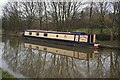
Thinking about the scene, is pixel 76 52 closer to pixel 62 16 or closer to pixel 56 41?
pixel 56 41

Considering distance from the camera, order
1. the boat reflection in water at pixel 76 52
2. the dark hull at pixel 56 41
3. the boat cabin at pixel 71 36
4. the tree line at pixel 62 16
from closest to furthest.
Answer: the boat reflection in water at pixel 76 52 → the dark hull at pixel 56 41 → the boat cabin at pixel 71 36 → the tree line at pixel 62 16

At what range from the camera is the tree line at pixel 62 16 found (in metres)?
29.2

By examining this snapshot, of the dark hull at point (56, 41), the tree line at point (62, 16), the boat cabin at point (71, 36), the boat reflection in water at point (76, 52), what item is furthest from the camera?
the tree line at point (62, 16)

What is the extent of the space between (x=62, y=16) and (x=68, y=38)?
10.3 metres

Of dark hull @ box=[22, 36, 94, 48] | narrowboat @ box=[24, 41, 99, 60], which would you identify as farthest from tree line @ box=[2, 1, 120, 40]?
narrowboat @ box=[24, 41, 99, 60]

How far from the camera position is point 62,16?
36.2 metres

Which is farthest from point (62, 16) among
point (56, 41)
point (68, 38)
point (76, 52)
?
point (76, 52)

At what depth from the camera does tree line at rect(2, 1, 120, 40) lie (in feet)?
95.8

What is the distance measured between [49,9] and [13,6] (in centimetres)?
1067

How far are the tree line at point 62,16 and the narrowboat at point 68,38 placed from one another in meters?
3.69

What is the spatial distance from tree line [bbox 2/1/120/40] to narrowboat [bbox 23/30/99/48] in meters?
3.69

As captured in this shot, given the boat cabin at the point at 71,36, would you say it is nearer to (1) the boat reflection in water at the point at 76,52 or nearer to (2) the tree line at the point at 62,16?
(1) the boat reflection in water at the point at 76,52

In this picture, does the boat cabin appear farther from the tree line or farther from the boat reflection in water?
the tree line

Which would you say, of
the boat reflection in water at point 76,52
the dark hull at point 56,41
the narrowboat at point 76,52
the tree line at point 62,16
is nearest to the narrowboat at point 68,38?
the dark hull at point 56,41
